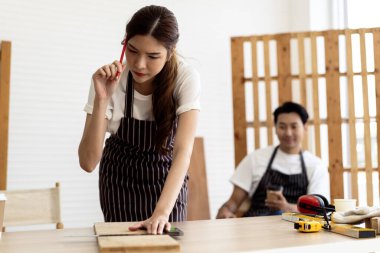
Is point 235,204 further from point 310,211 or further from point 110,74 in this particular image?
point 110,74

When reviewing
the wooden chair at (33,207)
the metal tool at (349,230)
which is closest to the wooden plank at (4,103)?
the wooden chair at (33,207)

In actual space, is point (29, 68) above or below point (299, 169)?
above

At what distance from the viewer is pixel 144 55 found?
5.77 ft

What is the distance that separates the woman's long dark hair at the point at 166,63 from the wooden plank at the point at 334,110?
2033 millimetres

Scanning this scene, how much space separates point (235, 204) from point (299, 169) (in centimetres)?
50

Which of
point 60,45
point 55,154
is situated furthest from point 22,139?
point 60,45

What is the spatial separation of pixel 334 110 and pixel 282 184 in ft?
2.32

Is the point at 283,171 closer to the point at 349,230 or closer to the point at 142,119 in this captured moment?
the point at 142,119

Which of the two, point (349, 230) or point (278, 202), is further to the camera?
point (278, 202)

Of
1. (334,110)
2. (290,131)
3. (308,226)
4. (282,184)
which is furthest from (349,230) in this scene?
(334,110)

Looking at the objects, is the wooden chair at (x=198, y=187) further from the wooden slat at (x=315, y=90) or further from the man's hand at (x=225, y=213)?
the wooden slat at (x=315, y=90)

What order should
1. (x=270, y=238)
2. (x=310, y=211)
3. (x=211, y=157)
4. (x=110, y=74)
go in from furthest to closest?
(x=211, y=157), (x=310, y=211), (x=110, y=74), (x=270, y=238)

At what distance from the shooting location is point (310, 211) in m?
1.93

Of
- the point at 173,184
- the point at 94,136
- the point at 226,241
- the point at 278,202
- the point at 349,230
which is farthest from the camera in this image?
the point at 278,202
